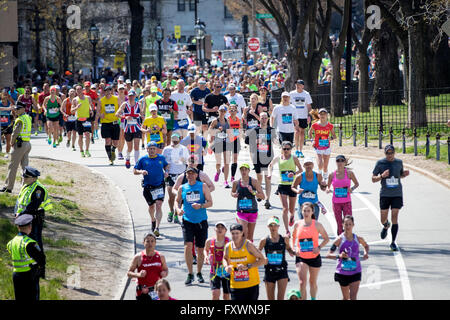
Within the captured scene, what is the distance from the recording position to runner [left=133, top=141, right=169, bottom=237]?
16.6 m

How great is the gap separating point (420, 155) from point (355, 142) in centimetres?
350

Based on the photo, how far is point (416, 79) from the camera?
28969mm

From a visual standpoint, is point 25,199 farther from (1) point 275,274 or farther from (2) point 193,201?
(1) point 275,274

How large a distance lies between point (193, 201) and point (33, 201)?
2.44m

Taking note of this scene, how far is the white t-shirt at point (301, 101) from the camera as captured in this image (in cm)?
2405

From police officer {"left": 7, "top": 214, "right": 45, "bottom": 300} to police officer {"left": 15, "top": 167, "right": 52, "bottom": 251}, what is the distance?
177 centimetres

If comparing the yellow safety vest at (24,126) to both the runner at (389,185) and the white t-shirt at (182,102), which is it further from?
the runner at (389,185)

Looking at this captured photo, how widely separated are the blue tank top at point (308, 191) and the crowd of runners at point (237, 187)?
18 millimetres

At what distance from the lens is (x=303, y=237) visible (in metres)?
12.3

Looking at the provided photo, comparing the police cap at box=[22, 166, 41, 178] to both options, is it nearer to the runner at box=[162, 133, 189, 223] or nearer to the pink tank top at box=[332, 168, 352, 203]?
the runner at box=[162, 133, 189, 223]

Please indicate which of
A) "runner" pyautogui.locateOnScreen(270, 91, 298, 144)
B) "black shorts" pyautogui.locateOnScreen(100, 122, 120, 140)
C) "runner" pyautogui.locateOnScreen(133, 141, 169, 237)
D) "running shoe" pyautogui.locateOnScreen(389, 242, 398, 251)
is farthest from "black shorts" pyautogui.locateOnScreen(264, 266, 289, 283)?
"black shorts" pyautogui.locateOnScreen(100, 122, 120, 140)

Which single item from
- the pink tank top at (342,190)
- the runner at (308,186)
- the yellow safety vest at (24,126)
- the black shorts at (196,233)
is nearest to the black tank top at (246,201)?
the black shorts at (196,233)
